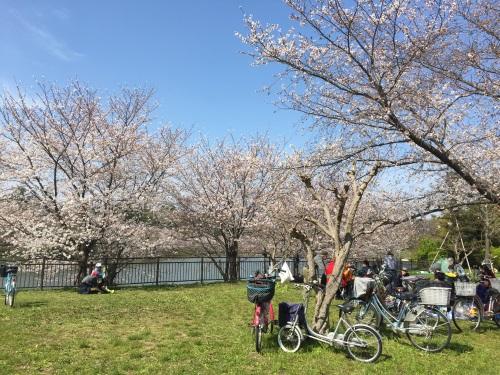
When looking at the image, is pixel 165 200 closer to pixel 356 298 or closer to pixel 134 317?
pixel 134 317

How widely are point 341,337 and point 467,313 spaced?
13.4 ft

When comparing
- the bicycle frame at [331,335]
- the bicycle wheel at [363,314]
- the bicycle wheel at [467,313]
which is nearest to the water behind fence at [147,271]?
the bicycle wheel at [467,313]

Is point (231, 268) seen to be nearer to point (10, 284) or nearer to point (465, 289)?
point (10, 284)

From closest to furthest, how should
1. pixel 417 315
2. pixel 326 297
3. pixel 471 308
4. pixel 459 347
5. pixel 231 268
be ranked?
pixel 326 297 < pixel 417 315 < pixel 459 347 < pixel 471 308 < pixel 231 268

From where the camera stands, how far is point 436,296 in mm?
7082

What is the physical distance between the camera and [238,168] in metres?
21.0

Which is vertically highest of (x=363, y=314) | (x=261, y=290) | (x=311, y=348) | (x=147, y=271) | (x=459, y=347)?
(x=147, y=271)

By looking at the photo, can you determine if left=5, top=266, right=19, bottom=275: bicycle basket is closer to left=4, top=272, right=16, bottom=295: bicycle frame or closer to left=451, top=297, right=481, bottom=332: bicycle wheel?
left=4, top=272, right=16, bottom=295: bicycle frame

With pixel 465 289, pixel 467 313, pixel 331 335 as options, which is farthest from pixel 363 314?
pixel 467 313

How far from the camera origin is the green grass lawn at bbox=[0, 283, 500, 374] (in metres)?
5.72

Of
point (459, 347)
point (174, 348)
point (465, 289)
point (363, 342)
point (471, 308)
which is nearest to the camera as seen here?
point (363, 342)

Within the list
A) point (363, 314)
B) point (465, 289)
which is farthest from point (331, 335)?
point (465, 289)

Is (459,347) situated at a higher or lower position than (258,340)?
lower

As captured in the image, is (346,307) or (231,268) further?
(231,268)
